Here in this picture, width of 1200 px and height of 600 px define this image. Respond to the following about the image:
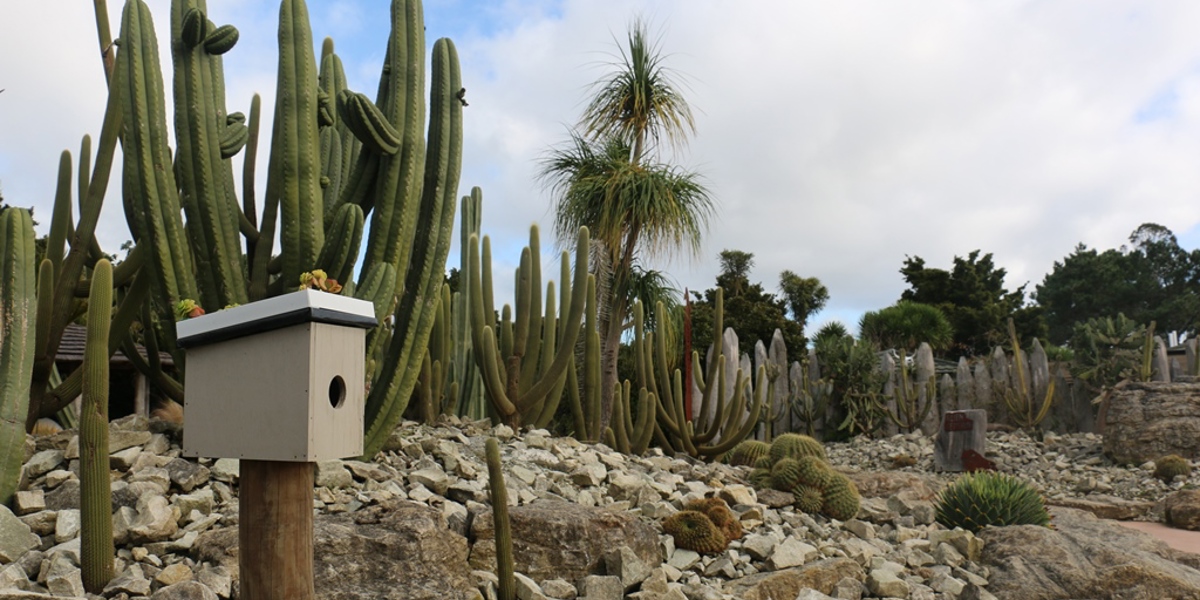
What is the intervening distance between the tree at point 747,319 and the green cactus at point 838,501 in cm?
1231

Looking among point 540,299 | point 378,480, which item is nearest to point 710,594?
point 378,480

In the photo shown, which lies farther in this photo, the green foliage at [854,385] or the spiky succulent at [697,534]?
the green foliage at [854,385]

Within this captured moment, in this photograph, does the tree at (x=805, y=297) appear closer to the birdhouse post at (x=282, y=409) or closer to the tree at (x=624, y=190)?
the tree at (x=624, y=190)

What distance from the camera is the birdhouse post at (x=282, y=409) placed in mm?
3135

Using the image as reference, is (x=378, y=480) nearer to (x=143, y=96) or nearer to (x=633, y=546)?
(x=633, y=546)

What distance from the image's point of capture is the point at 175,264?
5.40 meters

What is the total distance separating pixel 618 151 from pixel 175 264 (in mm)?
7790

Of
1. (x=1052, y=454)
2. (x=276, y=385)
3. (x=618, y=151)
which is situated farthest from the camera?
(x=1052, y=454)

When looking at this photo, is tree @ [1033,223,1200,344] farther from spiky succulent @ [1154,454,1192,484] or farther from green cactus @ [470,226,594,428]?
green cactus @ [470,226,594,428]

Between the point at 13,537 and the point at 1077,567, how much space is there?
245 inches

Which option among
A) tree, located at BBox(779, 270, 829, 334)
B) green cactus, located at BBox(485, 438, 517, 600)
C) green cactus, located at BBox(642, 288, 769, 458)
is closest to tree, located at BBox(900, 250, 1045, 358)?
tree, located at BBox(779, 270, 829, 334)

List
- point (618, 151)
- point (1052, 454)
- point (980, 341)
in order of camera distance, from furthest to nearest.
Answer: point (980, 341) < point (1052, 454) < point (618, 151)

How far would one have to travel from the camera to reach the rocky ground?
439 centimetres

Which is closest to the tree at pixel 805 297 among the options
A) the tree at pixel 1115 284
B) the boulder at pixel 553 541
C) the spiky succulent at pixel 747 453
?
the tree at pixel 1115 284
